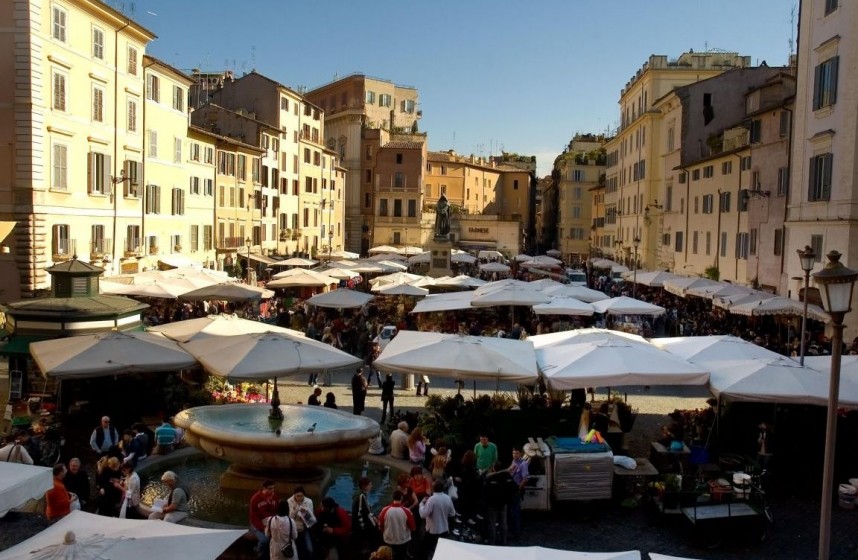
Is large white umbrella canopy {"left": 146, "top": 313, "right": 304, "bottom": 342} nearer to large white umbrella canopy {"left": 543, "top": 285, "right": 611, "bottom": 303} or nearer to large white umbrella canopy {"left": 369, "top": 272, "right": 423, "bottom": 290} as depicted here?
large white umbrella canopy {"left": 543, "top": 285, "right": 611, "bottom": 303}

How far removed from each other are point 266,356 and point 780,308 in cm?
A: 1766

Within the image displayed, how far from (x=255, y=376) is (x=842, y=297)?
358 inches

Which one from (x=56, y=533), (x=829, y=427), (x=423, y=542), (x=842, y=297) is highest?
(x=842, y=297)

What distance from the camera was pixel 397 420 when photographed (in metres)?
15.9

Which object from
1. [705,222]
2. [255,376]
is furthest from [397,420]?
[705,222]

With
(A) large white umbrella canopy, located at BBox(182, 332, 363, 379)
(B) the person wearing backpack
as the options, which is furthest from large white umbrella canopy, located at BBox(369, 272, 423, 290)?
(B) the person wearing backpack

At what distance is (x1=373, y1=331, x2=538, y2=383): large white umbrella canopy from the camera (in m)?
14.5

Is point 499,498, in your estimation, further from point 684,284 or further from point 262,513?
point 684,284

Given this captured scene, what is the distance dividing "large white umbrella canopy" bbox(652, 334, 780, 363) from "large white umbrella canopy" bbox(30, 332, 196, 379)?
31.9ft

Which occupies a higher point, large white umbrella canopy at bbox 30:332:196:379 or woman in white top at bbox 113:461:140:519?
large white umbrella canopy at bbox 30:332:196:379

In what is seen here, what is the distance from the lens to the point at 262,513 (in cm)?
984

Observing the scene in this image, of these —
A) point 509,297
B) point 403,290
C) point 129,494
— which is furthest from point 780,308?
point 129,494

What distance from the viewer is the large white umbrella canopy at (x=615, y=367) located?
14.1 metres

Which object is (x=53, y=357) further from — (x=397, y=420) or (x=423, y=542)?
(x=423, y=542)
